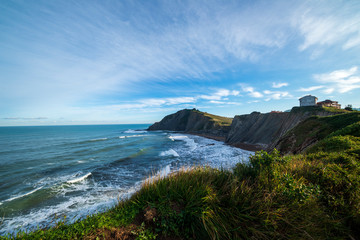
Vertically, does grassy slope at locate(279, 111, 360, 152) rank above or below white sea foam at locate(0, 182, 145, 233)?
above

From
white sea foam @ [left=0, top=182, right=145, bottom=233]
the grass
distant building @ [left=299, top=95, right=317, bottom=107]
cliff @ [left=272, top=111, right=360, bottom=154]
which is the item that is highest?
distant building @ [left=299, top=95, right=317, bottom=107]

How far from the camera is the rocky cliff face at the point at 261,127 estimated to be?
29344 mm

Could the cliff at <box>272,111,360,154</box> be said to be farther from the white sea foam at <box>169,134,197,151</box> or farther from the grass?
the white sea foam at <box>169,134,197,151</box>

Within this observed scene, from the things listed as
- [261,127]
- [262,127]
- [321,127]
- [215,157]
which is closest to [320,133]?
[321,127]

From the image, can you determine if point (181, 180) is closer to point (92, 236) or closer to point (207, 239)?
point (207, 239)

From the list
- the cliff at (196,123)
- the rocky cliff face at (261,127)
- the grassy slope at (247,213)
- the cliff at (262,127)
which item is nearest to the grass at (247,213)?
the grassy slope at (247,213)

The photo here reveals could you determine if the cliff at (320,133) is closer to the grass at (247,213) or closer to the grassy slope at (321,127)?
the grassy slope at (321,127)

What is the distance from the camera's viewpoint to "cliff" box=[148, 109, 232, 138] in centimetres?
6185

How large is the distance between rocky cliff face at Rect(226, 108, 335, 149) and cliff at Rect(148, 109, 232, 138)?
1431 centimetres

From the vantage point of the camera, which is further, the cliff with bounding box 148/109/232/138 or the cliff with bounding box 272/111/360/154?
the cliff with bounding box 148/109/232/138

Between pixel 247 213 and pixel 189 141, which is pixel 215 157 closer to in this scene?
pixel 247 213

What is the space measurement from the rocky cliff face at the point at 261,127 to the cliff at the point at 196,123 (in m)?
14.3

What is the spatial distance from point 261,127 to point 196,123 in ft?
148

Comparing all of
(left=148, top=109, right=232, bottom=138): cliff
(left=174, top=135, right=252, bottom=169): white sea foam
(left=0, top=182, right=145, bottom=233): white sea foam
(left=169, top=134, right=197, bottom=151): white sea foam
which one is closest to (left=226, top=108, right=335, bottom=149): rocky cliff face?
(left=174, top=135, right=252, bottom=169): white sea foam
